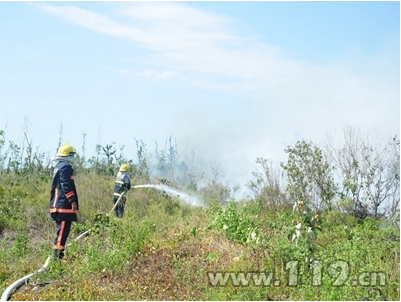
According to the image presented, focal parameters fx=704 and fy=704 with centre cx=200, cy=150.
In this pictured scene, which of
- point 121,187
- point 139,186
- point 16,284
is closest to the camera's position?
point 16,284

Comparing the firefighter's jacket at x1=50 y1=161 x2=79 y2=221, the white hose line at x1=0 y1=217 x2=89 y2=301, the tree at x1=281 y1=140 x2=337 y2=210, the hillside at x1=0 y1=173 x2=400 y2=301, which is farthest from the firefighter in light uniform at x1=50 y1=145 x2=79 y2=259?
the tree at x1=281 y1=140 x2=337 y2=210

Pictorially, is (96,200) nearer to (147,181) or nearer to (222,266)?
(147,181)

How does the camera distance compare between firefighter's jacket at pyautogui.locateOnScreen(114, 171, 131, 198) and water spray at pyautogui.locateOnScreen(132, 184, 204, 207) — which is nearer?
water spray at pyautogui.locateOnScreen(132, 184, 204, 207)

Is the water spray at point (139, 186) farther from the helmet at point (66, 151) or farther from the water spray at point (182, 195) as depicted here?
the helmet at point (66, 151)

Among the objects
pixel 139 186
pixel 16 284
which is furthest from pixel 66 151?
pixel 139 186

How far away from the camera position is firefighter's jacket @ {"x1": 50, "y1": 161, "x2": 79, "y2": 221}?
11.7 m

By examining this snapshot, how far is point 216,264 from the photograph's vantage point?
31.9ft

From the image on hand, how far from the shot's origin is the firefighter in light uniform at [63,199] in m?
11.7

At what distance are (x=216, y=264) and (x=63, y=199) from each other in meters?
3.36

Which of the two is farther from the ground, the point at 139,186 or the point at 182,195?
the point at 139,186

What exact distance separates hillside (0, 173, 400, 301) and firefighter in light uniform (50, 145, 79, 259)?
0.34 metres

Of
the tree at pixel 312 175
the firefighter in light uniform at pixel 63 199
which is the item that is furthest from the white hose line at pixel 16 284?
the tree at pixel 312 175

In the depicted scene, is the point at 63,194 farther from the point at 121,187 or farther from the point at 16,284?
the point at 121,187

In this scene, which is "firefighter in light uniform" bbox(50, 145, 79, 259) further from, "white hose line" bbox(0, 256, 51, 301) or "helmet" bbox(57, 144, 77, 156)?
"white hose line" bbox(0, 256, 51, 301)
